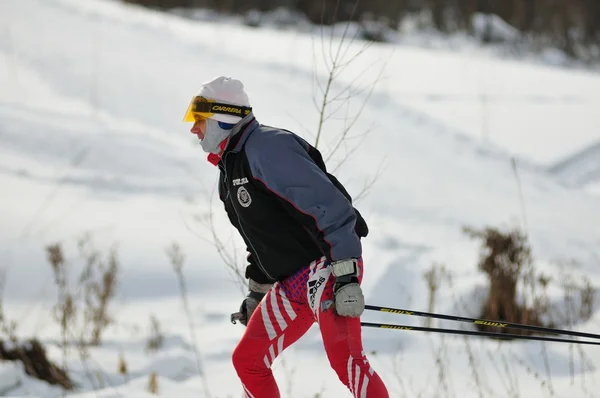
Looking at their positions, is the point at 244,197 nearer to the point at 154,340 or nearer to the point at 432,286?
the point at 154,340

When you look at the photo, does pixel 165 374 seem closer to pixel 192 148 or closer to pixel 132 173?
pixel 132 173

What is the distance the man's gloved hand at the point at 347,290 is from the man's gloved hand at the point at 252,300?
0.64 m

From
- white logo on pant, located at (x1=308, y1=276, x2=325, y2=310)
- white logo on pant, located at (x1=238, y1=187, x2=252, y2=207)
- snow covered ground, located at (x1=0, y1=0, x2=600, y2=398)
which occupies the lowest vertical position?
snow covered ground, located at (x1=0, y1=0, x2=600, y2=398)

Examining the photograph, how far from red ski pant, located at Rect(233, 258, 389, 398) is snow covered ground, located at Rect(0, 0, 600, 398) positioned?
86 centimetres

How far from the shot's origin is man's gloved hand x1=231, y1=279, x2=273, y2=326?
118 inches

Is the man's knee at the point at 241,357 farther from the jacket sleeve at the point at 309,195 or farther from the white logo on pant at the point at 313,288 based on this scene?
the jacket sleeve at the point at 309,195

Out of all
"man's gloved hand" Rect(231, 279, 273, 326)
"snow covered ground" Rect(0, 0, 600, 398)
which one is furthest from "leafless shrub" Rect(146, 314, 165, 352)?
"man's gloved hand" Rect(231, 279, 273, 326)

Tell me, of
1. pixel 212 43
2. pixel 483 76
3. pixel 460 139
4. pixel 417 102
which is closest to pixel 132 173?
pixel 460 139

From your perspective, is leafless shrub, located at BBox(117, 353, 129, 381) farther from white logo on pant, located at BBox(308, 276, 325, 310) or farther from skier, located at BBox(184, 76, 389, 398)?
white logo on pant, located at BBox(308, 276, 325, 310)

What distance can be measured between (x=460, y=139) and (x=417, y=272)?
19.4 ft

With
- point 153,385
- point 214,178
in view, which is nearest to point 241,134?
point 153,385

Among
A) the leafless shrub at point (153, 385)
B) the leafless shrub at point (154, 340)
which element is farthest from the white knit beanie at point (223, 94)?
the leafless shrub at point (154, 340)

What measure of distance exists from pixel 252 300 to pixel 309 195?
0.73 m

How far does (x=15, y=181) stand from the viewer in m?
7.95
